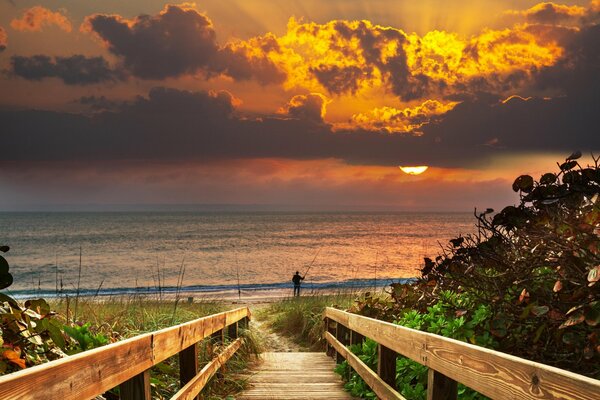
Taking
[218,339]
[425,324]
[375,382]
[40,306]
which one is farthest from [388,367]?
[218,339]

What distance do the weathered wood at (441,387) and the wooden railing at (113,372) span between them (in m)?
1.54

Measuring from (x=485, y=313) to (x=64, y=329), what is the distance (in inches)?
116

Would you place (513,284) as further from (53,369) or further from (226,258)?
(226,258)

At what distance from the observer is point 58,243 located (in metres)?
81.2

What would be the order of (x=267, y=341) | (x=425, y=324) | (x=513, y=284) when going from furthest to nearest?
(x=267, y=341) < (x=425, y=324) < (x=513, y=284)

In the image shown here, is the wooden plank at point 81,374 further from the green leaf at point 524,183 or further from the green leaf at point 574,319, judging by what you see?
the green leaf at point 524,183

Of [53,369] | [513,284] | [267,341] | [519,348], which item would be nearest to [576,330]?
[519,348]

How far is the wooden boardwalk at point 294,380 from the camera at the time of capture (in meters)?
5.65

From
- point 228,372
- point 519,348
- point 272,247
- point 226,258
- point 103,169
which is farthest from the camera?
point 103,169

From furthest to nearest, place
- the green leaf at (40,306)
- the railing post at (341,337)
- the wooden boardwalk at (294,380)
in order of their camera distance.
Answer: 1. the railing post at (341,337)
2. the wooden boardwalk at (294,380)
3. the green leaf at (40,306)

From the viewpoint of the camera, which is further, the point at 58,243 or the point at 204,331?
the point at 58,243

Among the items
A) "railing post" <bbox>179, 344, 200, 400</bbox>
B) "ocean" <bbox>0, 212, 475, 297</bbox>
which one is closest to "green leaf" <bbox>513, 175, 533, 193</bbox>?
"railing post" <bbox>179, 344, 200, 400</bbox>

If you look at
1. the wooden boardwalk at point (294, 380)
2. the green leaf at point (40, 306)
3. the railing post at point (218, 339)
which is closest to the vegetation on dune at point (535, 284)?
the wooden boardwalk at point (294, 380)

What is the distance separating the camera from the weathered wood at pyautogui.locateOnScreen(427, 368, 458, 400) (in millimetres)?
2879
